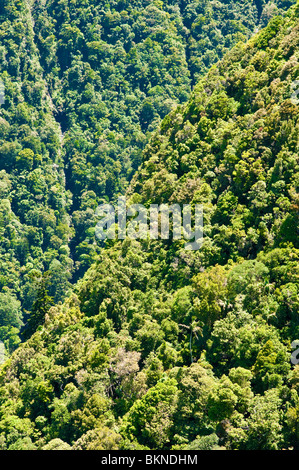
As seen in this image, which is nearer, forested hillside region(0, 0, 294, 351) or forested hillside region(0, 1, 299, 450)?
forested hillside region(0, 1, 299, 450)

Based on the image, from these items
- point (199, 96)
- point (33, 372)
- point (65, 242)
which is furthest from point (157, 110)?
point (33, 372)

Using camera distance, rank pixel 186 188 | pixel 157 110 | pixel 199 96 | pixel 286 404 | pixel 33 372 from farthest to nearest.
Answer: pixel 157 110 → pixel 199 96 → pixel 186 188 → pixel 33 372 → pixel 286 404

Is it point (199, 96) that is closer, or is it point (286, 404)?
point (286, 404)

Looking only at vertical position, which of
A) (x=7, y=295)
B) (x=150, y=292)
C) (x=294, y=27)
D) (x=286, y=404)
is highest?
(x=294, y=27)

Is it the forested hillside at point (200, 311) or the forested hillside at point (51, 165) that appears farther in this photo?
the forested hillside at point (51, 165)

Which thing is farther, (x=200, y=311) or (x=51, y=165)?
(x=51, y=165)

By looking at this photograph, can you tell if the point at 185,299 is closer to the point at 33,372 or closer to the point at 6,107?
the point at 33,372

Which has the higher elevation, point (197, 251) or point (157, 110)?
point (157, 110)

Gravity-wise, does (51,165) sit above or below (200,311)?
above

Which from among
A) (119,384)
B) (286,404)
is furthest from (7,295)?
(286,404)

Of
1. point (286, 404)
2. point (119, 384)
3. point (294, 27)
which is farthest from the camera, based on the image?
point (294, 27)
